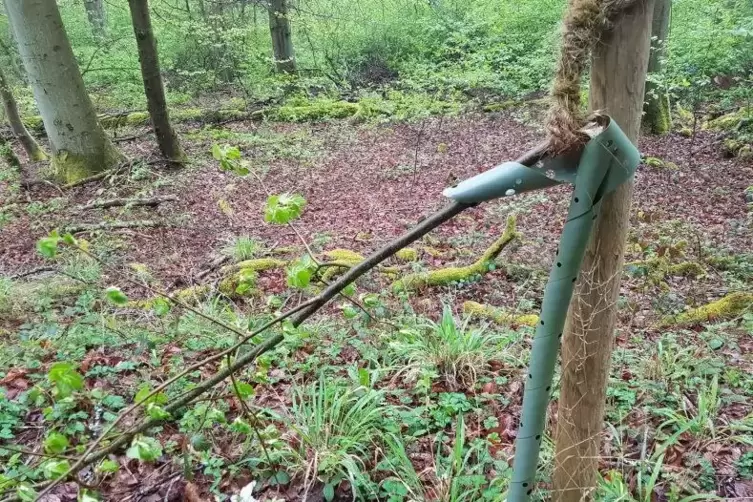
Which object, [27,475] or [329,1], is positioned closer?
[27,475]

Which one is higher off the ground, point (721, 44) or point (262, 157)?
point (721, 44)

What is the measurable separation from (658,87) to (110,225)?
1025cm

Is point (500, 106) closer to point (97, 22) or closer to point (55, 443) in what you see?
point (55, 443)

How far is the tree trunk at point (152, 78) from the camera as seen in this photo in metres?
7.96

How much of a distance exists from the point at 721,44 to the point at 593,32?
502 inches

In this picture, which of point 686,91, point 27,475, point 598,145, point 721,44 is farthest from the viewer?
point 686,91

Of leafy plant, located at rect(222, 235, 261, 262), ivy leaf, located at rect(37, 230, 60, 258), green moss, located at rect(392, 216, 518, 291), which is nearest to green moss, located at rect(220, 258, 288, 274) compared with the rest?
leafy plant, located at rect(222, 235, 261, 262)

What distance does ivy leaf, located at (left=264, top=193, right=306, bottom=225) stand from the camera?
1.66 metres

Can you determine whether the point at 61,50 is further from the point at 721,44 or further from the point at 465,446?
the point at 721,44

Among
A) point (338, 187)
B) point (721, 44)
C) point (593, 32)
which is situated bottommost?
point (338, 187)

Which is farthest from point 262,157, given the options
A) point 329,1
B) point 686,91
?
point 329,1

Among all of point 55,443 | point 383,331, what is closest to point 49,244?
point 55,443

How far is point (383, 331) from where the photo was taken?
395cm

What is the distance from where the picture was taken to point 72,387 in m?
1.38
